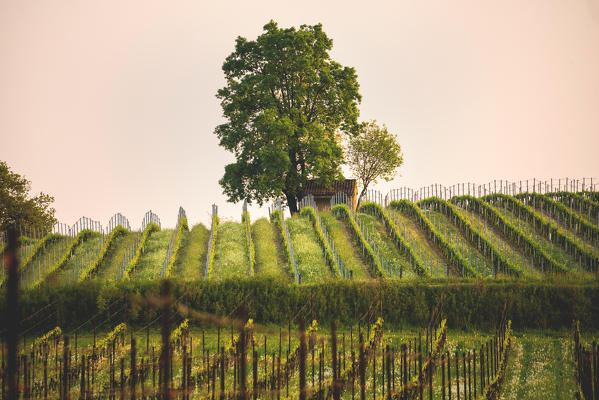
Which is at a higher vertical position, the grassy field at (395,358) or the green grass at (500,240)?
the green grass at (500,240)

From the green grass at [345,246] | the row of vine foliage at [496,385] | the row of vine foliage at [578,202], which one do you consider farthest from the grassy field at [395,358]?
the row of vine foliage at [578,202]

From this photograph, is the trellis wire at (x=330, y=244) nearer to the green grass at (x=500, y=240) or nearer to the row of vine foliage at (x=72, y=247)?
the green grass at (x=500, y=240)

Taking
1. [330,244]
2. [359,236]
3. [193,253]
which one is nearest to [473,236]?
[359,236]

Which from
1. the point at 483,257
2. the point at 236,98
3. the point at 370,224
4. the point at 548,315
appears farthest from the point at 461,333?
the point at 236,98

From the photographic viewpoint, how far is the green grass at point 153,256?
26547mm

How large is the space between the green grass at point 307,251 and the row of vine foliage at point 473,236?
9.08m

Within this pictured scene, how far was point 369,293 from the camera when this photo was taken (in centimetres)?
2080

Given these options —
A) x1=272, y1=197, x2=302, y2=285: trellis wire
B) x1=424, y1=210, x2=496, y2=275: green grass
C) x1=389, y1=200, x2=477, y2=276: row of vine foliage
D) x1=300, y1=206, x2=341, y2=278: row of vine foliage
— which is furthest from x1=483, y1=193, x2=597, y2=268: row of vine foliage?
x1=272, y1=197, x2=302, y2=285: trellis wire

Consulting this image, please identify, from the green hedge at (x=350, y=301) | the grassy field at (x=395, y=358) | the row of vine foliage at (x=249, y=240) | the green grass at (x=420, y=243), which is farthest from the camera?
the green grass at (x=420, y=243)

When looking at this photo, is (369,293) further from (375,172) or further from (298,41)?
(375,172)

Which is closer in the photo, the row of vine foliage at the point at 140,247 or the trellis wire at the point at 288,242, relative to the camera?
the trellis wire at the point at 288,242

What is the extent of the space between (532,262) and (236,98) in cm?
2346

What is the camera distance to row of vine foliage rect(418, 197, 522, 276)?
28066 millimetres

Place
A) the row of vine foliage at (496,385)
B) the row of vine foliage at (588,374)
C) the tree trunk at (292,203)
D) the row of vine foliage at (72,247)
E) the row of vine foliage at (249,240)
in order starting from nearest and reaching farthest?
the row of vine foliage at (588,374) < the row of vine foliage at (496,385) < the row of vine foliage at (72,247) < the row of vine foliage at (249,240) < the tree trunk at (292,203)
